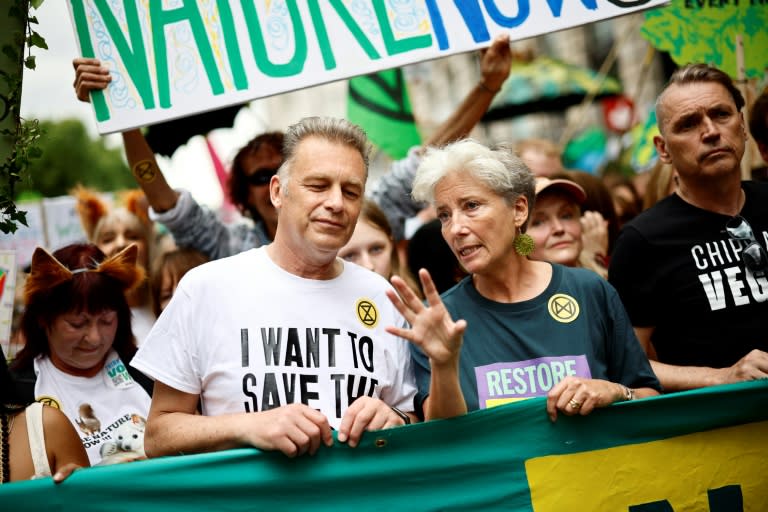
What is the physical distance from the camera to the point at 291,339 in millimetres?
2662

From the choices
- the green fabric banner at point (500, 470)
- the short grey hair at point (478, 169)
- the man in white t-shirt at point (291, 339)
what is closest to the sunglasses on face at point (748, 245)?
the green fabric banner at point (500, 470)

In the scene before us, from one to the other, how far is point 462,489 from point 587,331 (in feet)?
2.10

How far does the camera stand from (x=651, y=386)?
2.86 meters

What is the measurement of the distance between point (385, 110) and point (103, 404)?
3008 mm

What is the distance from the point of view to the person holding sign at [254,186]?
3.94 m

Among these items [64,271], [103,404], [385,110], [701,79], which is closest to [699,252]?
[701,79]

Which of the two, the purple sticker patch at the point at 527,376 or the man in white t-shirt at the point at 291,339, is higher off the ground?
the man in white t-shirt at the point at 291,339

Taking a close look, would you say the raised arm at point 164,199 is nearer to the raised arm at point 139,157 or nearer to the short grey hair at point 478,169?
the raised arm at point 139,157

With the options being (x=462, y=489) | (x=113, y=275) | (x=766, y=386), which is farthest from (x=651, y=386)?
(x=113, y=275)

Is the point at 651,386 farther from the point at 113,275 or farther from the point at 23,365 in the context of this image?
the point at 23,365

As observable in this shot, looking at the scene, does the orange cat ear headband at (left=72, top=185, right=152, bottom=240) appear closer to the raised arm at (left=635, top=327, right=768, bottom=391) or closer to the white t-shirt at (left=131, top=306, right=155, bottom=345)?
the white t-shirt at (left=131, top=306, right=155, bottom=345)

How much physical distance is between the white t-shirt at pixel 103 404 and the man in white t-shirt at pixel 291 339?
67 centimetres

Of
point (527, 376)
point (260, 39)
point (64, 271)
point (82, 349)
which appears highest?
point (260, 39)

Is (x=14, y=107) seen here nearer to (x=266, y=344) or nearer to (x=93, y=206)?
(x=266, y=344)
